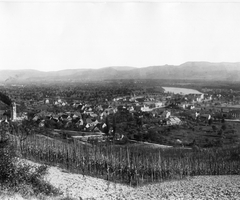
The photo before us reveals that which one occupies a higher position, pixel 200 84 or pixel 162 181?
pixel 200 84

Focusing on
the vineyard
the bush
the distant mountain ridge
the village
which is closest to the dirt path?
the bush

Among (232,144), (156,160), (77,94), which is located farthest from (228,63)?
(77,94)

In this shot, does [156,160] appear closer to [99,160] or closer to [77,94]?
[99,160]

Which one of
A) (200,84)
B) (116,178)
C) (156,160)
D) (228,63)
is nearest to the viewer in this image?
(228,63)

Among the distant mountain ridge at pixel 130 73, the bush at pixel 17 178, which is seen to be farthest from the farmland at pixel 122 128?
the bush at pixel 17 178

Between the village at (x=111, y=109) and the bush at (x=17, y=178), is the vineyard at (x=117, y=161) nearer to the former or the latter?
the village at (x=111, y=109)

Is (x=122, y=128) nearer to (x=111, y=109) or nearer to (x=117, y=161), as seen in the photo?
(x=111, y=109)

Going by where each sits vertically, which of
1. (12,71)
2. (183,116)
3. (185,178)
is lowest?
(185,178)

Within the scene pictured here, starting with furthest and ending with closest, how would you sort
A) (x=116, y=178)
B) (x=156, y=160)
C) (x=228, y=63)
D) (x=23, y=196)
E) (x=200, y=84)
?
(x=156, y=160) < (x=200, y=84) < (x=116, y=178) < (x=228, y=63) < (x=23, y=196)
